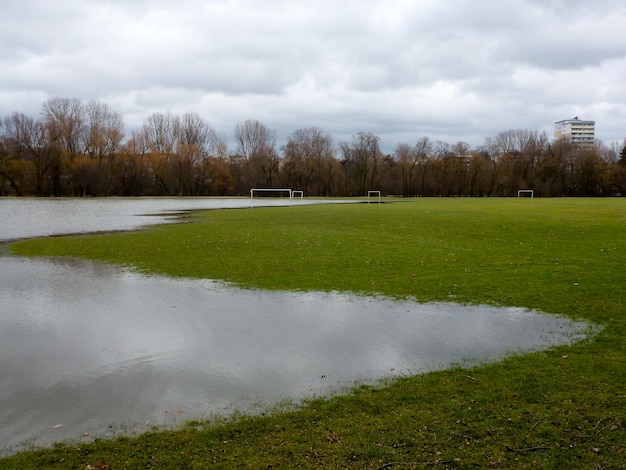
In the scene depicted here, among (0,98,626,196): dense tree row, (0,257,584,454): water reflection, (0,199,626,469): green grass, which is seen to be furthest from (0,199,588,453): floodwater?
(0,98,626,196): dense tree row

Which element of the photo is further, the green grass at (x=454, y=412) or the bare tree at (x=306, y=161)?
the bare tree at (x=306, y=161)

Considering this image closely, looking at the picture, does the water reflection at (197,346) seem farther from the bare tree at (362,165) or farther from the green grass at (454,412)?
the bare tree at (362,165)

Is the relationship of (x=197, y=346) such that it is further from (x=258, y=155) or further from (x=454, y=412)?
(x=258, y=155)

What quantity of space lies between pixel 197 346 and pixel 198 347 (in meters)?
0.05

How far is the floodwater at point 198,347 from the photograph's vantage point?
601 cm

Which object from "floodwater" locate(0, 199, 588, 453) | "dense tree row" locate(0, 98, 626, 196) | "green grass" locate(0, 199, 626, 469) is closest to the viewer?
"green grass" locate(0, 199, 626, 469)

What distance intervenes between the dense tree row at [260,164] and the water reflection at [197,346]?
92.2 metres

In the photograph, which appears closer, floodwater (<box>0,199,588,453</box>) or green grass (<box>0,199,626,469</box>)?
green grass (<box>0,199,626,469</box>)

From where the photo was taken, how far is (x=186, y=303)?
11367 millimetres

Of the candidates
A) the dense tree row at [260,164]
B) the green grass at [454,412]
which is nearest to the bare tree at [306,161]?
the dense tree row at [260,164]

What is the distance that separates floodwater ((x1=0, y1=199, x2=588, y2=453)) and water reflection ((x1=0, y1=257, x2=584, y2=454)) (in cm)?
3

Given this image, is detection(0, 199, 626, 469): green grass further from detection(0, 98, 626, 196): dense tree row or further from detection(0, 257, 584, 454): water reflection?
detection(0, 98, 626, 196): dense tree row

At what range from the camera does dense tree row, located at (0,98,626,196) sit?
305 feet

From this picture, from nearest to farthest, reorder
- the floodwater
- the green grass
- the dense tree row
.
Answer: the green grass < the floodwater < the dense tree row
